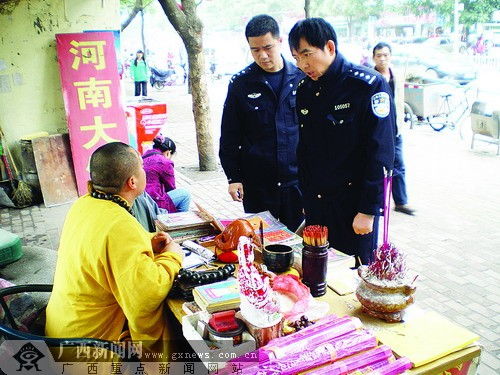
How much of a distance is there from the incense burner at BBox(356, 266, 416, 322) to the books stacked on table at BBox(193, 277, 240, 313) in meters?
0.44

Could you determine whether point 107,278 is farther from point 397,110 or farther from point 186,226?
point 397,110

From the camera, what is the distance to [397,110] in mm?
5172

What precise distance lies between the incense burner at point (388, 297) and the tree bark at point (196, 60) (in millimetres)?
5473

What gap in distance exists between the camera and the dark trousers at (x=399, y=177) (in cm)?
500

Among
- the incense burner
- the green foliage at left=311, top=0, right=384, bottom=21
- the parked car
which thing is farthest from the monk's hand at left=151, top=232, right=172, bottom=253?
the green foliage at left=311, top=0, right=384, bottom=21

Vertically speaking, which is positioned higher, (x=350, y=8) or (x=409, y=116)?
(x=350, y=8)

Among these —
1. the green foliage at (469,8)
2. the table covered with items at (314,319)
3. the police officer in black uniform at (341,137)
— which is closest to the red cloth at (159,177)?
the police officer in black uniform at (341,137)

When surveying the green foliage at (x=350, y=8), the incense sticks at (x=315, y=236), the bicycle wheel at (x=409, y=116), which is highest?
the green foliage at (x=350, y=8)

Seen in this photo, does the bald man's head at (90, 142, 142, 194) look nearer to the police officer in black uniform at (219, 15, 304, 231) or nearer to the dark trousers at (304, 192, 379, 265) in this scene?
the dark trousers at (304, 192, 379, 265)

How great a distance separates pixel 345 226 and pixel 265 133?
0.84 meters

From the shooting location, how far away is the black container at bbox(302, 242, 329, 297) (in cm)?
177

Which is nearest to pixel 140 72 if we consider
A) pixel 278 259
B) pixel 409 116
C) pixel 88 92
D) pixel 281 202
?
pixel 409 116

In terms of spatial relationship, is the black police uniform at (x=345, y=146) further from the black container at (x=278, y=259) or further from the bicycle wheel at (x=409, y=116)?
the bicycle wheel at (x=409, y=116)

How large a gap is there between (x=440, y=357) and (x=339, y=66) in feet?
4.83
